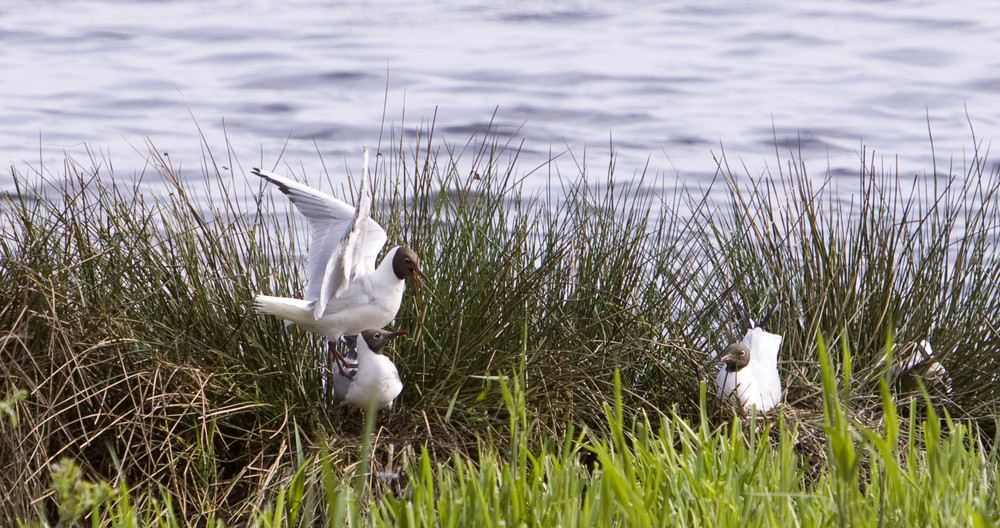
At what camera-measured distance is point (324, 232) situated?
363 cm

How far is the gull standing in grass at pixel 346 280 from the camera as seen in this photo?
3.35m

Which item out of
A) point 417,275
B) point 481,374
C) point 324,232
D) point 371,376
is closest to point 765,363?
point 481,374

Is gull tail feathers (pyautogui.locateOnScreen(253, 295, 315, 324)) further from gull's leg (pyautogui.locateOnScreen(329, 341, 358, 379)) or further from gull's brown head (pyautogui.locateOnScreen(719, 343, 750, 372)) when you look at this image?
gull's brown head (pyautogui.locateOnScreen(719, 343, 750, 372))

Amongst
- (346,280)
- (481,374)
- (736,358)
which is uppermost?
(346,280)

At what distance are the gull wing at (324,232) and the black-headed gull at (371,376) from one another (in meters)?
0.17

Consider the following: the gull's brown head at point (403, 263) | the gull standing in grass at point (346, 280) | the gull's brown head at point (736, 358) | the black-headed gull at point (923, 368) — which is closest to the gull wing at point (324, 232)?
the gull standing in grass at point (346, 280)

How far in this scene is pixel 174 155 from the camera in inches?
359

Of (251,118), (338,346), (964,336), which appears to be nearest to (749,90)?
(251,118)

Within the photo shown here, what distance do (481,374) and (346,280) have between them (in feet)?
1.46

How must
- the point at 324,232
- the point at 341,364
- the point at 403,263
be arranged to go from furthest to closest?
the point at 324,232
the point at 341,364
the point at 403,263

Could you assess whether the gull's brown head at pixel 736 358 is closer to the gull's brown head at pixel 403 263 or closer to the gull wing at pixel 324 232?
the gull's brown head at pixel 403 263

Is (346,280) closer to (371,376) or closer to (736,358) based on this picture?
(371,376)

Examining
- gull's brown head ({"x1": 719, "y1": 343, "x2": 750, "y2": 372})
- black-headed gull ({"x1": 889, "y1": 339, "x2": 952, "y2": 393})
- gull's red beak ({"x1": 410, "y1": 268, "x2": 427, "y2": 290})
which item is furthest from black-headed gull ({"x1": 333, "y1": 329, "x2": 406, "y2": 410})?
black-headed gull ({"x1": 889, "y1": 339, "x2": 952, "y2": 393})

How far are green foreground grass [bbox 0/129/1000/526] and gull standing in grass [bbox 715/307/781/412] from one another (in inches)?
2.3
